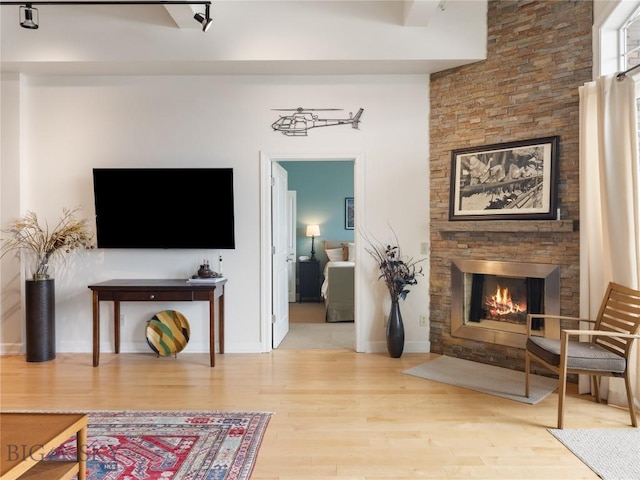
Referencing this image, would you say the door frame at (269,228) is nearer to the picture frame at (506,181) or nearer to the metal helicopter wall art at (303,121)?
the metal helicopter wall art at (303,121)

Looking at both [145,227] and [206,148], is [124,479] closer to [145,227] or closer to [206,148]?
[145,227]

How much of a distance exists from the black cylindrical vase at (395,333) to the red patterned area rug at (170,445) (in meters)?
1.68

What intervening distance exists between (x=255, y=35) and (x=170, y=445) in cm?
356

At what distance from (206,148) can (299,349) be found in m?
2.40

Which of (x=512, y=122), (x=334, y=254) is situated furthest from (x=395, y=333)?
(x=334, y=254)

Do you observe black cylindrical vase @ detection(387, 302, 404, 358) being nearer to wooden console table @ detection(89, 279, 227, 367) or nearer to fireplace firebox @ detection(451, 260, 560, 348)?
fireplace firebox @ detection(451, 260, 560, 348)

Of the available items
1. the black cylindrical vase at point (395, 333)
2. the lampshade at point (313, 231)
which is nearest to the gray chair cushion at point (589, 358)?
the black cylindrical vase at point (395, 333)

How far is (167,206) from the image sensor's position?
4047mm

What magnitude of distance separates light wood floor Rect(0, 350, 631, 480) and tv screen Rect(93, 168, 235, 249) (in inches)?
48.7

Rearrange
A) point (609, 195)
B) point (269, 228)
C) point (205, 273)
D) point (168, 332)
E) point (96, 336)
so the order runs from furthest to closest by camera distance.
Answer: point (269, 228) < point (168, 332) < point (205, 273) < point (96, 336) < point (609, 195)

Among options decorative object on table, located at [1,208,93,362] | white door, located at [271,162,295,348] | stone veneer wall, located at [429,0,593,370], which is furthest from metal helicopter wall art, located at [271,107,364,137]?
decorative object on table, located at [1,208,93,362]

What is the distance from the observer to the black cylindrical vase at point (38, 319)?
12.7 feet

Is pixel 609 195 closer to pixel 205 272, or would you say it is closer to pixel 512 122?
pixel 512 122

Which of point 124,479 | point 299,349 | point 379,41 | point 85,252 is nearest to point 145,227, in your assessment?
point 85,252
